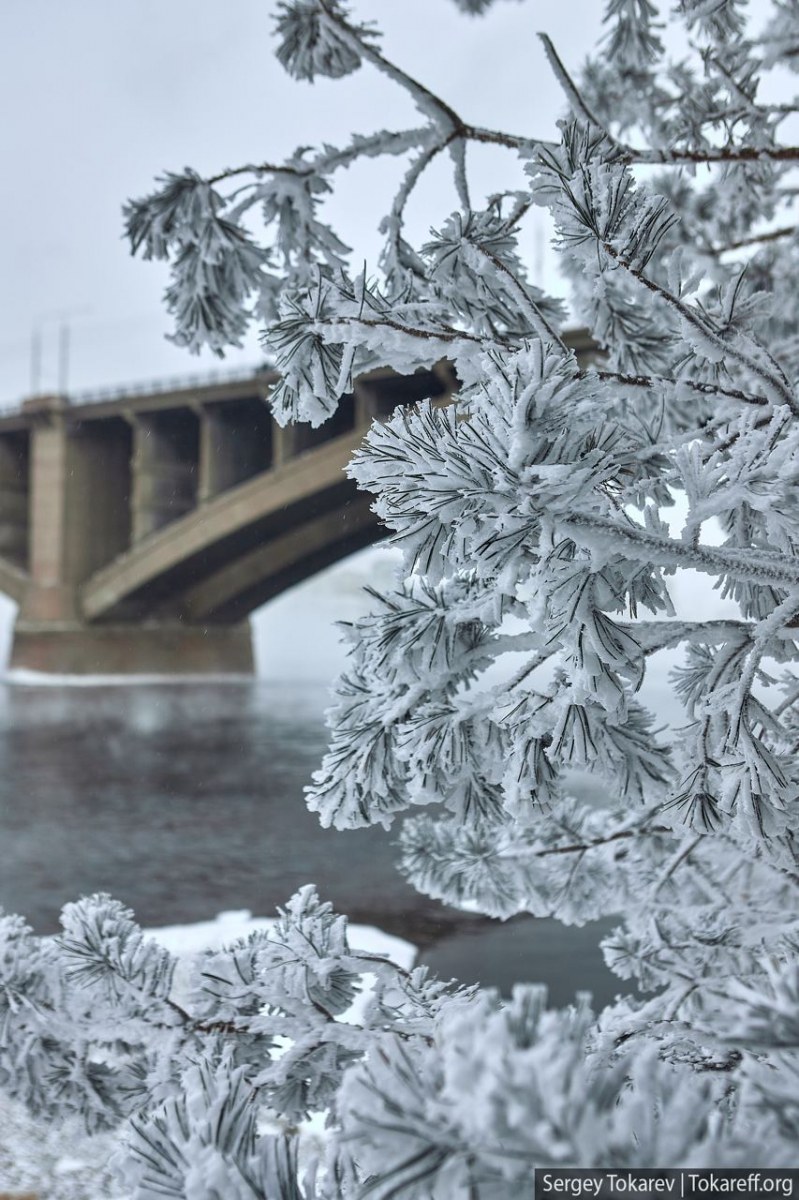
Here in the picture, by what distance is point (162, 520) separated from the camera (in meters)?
20.8

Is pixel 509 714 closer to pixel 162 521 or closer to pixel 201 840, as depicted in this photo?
pixel 201 840

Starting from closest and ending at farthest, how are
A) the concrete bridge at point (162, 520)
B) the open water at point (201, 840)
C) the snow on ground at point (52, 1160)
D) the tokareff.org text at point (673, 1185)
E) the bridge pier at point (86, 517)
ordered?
the tokareff.org text at point (673, 1185)
the snow on ground at point (52, 1160)
the open water at point (201, 840)
the concrete bridge at point (162, 520)
the bridge pier at point (86, 517)

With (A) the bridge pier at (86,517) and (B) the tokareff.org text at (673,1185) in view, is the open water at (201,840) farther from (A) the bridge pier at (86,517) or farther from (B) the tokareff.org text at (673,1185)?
(B) the tokareff.org text at (673,1185)

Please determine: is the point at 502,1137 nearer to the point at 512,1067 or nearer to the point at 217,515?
the point at 512,1067

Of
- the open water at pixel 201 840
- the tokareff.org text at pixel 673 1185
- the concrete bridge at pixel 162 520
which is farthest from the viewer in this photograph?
the concrete bridge at pixel 162 520

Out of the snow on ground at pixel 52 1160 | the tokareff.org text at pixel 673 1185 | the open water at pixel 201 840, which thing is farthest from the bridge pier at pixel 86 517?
the tokareff.org text at pixel 673 1185

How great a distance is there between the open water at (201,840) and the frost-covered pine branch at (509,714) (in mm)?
4188

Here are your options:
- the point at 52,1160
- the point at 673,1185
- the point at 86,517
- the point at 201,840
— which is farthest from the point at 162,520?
the point at 673,1185

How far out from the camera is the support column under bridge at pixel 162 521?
1719cm

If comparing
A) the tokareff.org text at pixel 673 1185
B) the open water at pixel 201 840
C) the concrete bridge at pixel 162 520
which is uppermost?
the concrete bridge at pixel 162 520

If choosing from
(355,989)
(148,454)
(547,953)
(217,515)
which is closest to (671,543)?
(355,989)

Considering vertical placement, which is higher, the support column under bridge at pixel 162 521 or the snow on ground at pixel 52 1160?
the support column under bridge at pixel 162 521

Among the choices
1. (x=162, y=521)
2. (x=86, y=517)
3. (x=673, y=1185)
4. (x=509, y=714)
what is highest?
(x=86, y=517)

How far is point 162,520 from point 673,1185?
68.8 feet
